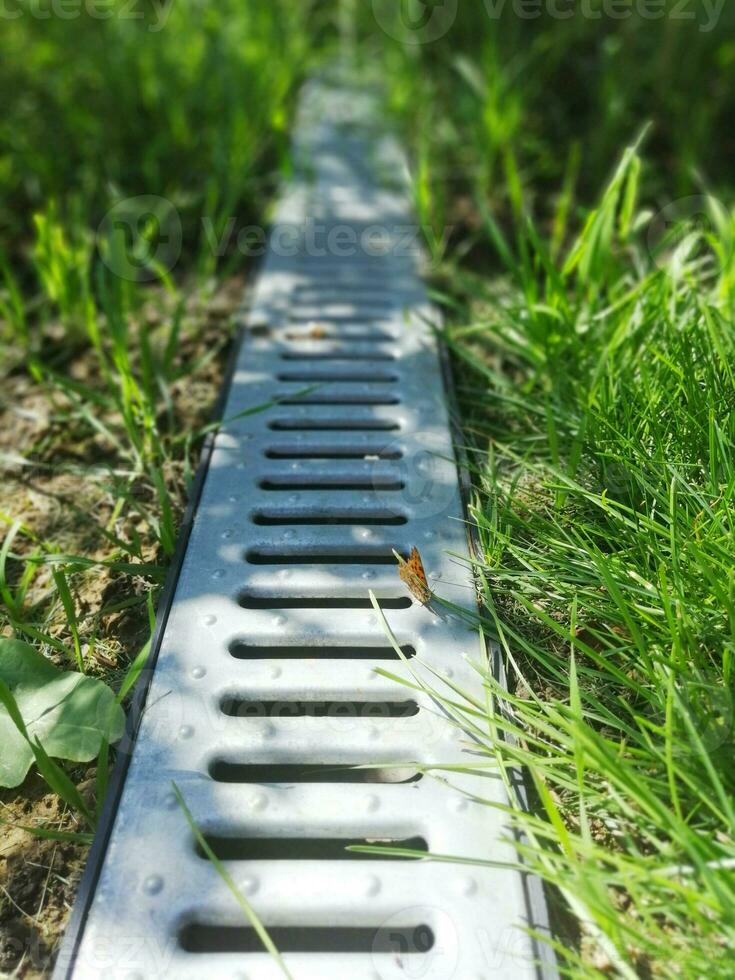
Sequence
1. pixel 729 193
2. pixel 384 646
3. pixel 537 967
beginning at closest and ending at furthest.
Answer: pixel 537 967
pixel 384 646
pixel 729 193

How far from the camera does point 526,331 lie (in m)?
1.80

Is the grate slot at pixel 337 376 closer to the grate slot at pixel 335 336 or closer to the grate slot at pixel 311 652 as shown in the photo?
the grate slot at pixel 335 336

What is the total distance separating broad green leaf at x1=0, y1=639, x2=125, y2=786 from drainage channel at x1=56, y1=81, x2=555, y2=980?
0.07m

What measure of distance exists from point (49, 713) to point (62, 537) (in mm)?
457

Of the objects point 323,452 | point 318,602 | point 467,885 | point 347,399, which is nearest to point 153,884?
point 467,885

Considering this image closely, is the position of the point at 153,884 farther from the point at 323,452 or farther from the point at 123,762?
the point at 323,452

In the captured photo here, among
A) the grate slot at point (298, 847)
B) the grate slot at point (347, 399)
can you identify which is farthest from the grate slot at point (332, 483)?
the grate slot at point (298, 847)

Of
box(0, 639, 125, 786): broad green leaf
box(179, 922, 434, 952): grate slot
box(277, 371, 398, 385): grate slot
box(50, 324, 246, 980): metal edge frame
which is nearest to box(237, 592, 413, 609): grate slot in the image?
box(50, 324, 246, 980): metal edge frame

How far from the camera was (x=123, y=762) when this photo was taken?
3.78ft

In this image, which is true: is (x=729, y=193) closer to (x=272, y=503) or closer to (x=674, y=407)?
(x=674, y=407)

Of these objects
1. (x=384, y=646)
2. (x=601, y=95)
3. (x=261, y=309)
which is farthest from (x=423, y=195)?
(x=384, y=646)

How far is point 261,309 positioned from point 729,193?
152cm

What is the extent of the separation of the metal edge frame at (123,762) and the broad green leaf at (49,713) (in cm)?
4

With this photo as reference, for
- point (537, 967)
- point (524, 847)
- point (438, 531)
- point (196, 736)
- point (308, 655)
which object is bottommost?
point (537, 967)
